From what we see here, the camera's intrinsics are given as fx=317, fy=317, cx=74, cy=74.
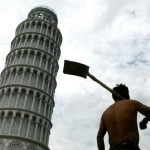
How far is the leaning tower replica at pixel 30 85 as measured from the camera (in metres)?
35.0

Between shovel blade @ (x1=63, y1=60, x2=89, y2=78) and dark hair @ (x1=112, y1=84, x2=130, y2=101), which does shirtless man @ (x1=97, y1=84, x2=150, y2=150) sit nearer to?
dark hair @ (x1=112, y1=84, x2=130, y2=101)

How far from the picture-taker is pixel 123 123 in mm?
3512

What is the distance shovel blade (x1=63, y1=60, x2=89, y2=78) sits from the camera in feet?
13.6

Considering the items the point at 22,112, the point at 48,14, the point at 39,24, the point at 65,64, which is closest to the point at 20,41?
the point at 39,24

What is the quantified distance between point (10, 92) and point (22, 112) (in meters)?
3.43

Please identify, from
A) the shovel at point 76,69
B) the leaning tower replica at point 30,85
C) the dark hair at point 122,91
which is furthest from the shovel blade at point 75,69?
the leaning tower replica at point 30,85

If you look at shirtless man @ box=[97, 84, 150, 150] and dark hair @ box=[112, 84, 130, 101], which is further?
dark hair @ box=[112, 84, 130, 101]

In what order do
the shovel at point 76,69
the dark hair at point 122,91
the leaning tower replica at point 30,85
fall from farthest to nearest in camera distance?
the leaning tower replica at point 30,85
the shovel at point 76,69
the dark hair at point 122,91

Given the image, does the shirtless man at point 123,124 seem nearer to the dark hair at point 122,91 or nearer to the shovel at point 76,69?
the dark hair at point 122,91

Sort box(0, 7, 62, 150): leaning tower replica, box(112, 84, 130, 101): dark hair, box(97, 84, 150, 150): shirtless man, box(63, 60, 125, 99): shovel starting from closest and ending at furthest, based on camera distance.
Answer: box(97, 84, 150, 150): shirtless man, box(112, 84, 130, 101): dark hair, box(63, 60, 125, 99): shovel, box(0, 7, 62, 150): leaning tower replica

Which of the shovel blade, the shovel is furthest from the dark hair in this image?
the shovel blade

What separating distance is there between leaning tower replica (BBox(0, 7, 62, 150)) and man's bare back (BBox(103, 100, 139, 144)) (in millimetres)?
31144

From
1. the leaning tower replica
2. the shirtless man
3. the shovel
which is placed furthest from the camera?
the leaning tower replica

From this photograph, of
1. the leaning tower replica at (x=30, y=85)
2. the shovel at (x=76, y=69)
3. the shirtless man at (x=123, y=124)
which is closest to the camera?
the shirtless man at (x=123, y=124)
